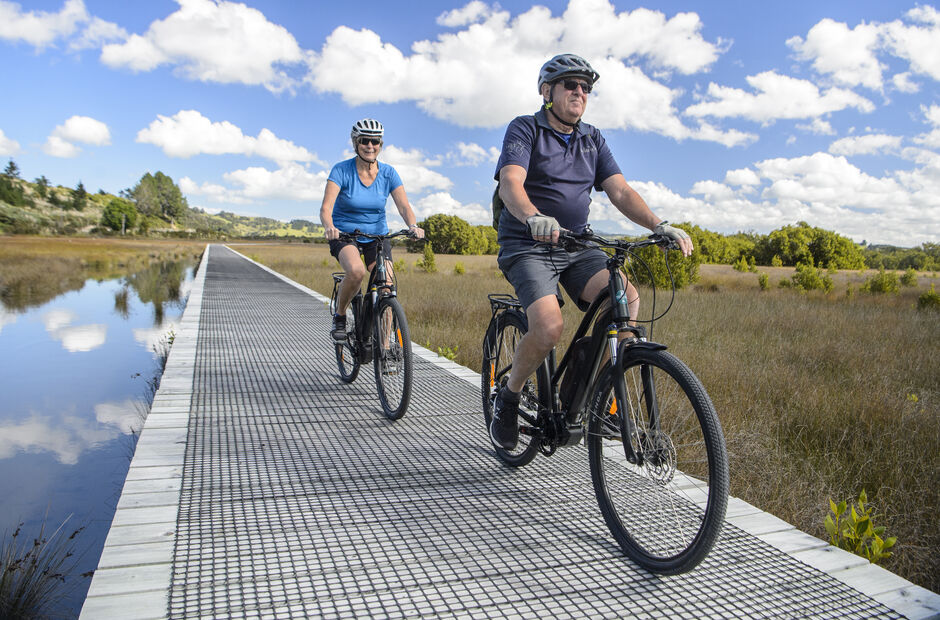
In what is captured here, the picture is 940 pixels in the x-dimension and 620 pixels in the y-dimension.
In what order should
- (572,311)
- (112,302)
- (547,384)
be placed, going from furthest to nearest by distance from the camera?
1. (112,302)
2. (572,311)
3. (547,384)

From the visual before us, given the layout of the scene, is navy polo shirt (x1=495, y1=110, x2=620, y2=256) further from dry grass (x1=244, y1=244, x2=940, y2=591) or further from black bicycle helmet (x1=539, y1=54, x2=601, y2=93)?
dry grass (x1=244, y1=244, x2=940, y2=591)

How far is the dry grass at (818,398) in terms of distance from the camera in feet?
12.2

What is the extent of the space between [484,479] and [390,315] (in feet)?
5.78

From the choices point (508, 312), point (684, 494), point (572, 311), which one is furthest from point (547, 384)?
point (572, 311)

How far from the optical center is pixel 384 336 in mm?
4727

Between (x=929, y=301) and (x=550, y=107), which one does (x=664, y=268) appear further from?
(x=550, y=107)

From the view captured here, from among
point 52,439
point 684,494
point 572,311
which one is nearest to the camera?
point 684,494

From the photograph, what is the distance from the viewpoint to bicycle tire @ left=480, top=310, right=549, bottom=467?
325 cm

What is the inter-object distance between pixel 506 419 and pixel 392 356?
5.39 feet

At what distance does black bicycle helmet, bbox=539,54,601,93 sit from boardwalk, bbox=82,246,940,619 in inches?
80.8

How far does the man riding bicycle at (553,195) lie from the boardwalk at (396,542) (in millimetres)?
686

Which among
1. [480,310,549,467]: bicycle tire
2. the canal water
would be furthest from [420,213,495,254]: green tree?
[480,310,549,467]: bicycle tire

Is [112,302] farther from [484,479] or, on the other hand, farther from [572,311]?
[484,479]

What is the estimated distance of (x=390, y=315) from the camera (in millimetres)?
4664
